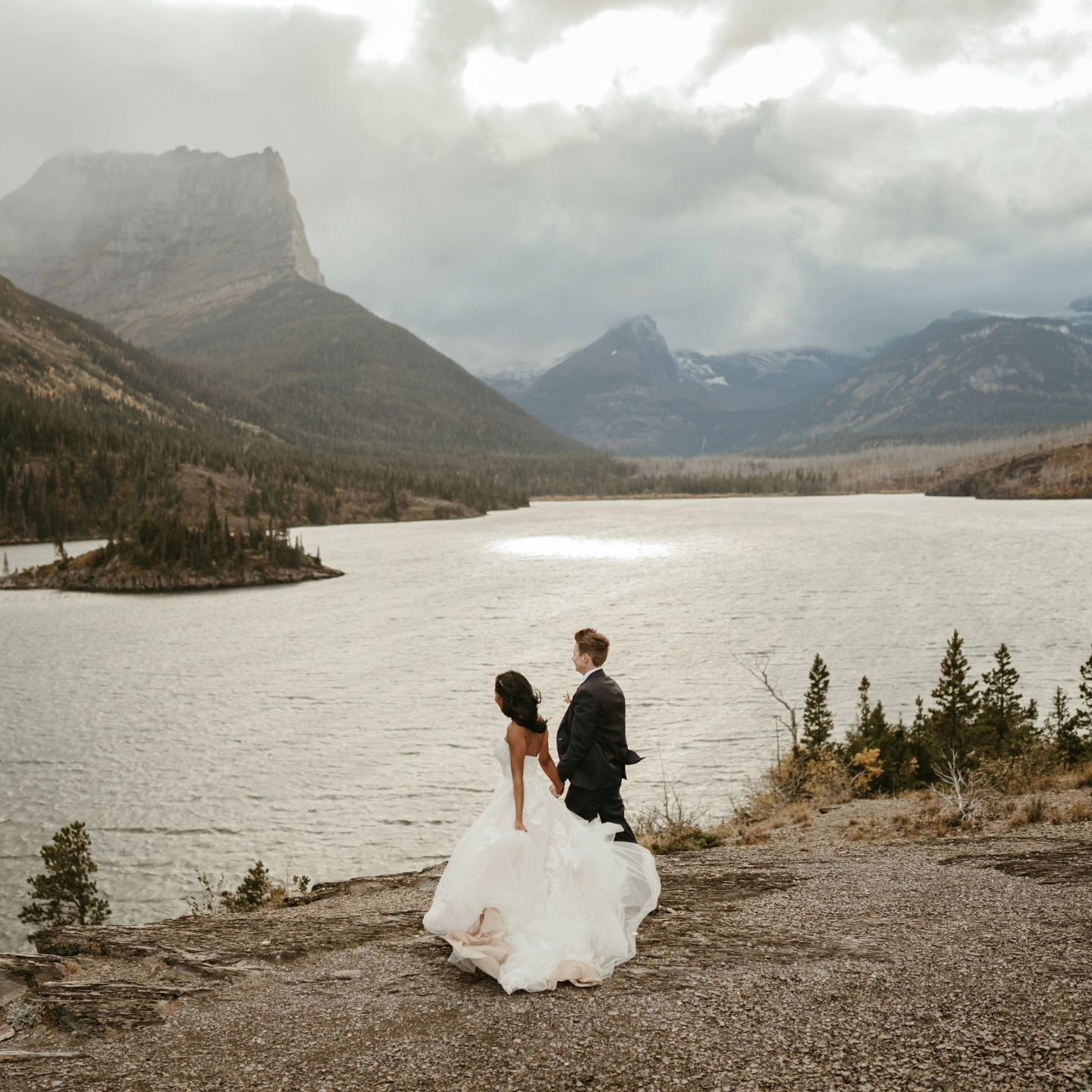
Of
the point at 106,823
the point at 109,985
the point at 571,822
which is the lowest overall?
the point at 106,823

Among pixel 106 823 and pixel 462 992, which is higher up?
pixel 462 992

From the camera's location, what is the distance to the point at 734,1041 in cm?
861

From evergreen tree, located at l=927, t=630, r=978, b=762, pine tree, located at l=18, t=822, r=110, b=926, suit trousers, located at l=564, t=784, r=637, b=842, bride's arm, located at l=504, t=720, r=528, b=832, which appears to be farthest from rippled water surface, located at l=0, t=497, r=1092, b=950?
bride's arm, located at l=504, t=720, r=528, b=832

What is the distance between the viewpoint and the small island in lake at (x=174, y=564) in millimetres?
109812

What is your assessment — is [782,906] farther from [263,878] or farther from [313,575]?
[313,575]

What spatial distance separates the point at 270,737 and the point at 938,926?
37785 mm

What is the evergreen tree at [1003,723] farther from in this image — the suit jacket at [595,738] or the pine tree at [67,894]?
the pine tree at [67,894]

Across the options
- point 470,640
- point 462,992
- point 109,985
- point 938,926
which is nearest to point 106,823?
point 109,985

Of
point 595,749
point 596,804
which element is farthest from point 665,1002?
point 595,749

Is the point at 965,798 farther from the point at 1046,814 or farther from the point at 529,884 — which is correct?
the point at 529,884

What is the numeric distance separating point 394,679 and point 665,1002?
160ft

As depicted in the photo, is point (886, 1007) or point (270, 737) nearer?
point (886, 1007)

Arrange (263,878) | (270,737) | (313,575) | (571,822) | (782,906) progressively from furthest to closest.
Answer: (313,575)
(270,737)
(263,878)
(782,906)
(571,822)

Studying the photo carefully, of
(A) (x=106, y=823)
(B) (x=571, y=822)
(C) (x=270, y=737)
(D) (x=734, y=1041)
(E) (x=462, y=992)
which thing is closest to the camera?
(D) (x=734, y=1041)
